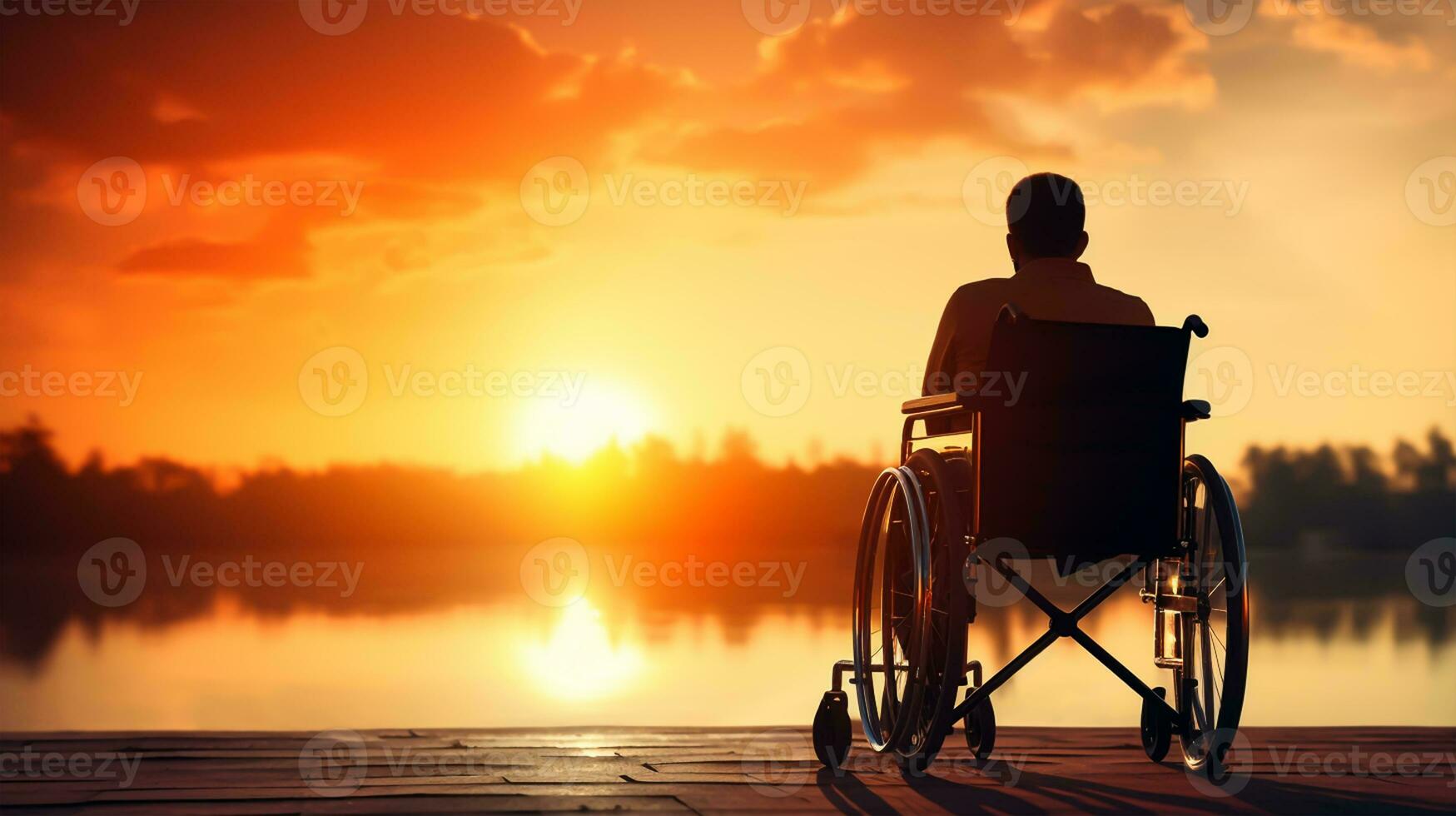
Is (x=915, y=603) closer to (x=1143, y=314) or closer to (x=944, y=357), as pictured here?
(x=944, y=357)

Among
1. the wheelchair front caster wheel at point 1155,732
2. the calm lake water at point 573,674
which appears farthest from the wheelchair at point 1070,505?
the calm lake water at point 573,674

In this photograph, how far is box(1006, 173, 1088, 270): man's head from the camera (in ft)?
12.3

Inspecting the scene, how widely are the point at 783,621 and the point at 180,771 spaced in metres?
12.9

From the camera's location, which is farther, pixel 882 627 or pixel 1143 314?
pixel 882 627

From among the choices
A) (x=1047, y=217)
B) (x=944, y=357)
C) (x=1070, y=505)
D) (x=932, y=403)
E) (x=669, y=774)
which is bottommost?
(x=669, y=774)

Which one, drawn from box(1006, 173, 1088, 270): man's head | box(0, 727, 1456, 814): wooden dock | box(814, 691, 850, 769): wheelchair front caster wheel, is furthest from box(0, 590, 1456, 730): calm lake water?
box(1006, 173, 1088, 270): man's head

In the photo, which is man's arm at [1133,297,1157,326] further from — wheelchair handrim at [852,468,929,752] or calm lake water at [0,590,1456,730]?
calm lake water at [0,590,1456,730]

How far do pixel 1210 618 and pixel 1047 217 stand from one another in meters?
1.09

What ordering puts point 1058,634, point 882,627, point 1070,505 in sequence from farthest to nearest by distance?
point 882,627 → point 1070,505 → point 1058,634

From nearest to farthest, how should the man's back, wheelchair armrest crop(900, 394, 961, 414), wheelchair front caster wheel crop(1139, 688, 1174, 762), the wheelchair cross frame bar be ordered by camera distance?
the wheelchair cross frame bar
wheelchair armrest crop(900, 394, 961, 414)
the man's back
wheelchair front caster wheel crop(1139, 688, 1174, 762)

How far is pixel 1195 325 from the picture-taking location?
346cm

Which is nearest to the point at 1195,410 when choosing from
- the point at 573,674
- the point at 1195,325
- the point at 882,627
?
the point at 1195,325

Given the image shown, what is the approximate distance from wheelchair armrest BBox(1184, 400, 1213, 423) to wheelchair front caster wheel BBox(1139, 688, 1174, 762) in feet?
2.38

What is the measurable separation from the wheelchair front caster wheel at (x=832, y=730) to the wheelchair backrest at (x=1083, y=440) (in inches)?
25.1
